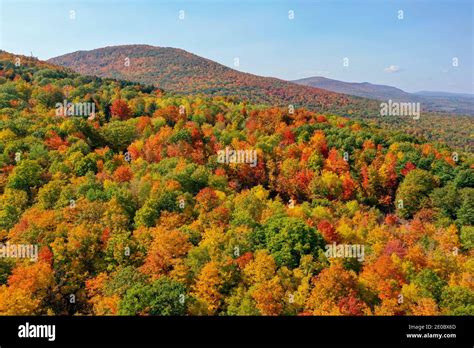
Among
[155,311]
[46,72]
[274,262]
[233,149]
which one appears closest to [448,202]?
[233,149]

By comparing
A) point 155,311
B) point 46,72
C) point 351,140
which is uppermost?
point 46,72

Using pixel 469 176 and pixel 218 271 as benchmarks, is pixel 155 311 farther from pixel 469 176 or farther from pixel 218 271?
pixel 469 176
